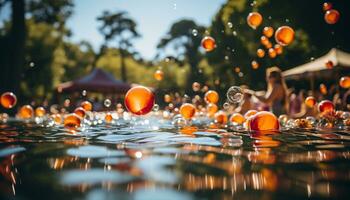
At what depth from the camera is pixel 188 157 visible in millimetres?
3133

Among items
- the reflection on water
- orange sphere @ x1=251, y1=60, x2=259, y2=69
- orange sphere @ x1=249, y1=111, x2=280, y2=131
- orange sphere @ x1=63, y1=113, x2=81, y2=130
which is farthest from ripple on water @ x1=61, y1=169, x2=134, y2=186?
orange sphere @ x1=251, y1=60, x2=259, y2=69

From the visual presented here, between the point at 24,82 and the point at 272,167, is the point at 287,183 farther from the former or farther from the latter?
the point at 24,82

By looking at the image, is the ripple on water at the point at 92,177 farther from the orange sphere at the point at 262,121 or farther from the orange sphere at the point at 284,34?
the orange sphere at the point at 284,34

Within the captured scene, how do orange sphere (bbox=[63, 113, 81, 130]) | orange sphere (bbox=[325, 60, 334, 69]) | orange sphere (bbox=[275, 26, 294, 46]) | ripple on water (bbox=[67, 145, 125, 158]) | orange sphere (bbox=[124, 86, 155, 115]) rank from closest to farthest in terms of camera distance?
ripple on water (bbox=[67, 145, 125, 158])
orange sphere (bbox=[124, 86, 155, 115])
orange sphere (bbox=[63, 113, 81, 130])
orange sphere (bbox=[275, 26, 294, 46])
orange sphere (bbox=[325, 60, 334, 69])

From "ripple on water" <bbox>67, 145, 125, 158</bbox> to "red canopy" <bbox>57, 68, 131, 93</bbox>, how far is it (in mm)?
17661

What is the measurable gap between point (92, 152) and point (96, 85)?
1807 centimetres

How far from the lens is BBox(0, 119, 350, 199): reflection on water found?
1943 millimetres

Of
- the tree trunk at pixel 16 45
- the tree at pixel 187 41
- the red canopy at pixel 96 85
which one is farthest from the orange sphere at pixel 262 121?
the tree at pixel 187 41

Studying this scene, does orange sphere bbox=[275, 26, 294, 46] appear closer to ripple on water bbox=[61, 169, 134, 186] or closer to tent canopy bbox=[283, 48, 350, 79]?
tent canopy bbox=[283, 48, 350, 79]

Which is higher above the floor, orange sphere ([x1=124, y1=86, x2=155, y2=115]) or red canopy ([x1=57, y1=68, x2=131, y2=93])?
red canopy ([x1=57, y1=68, x2=131, y2=93])

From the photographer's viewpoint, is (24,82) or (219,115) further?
(24,82)

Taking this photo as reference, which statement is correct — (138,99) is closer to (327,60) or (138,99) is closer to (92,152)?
(92,152)

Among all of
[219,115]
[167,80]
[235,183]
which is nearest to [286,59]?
[219,115]

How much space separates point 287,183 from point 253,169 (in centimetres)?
A: 45
